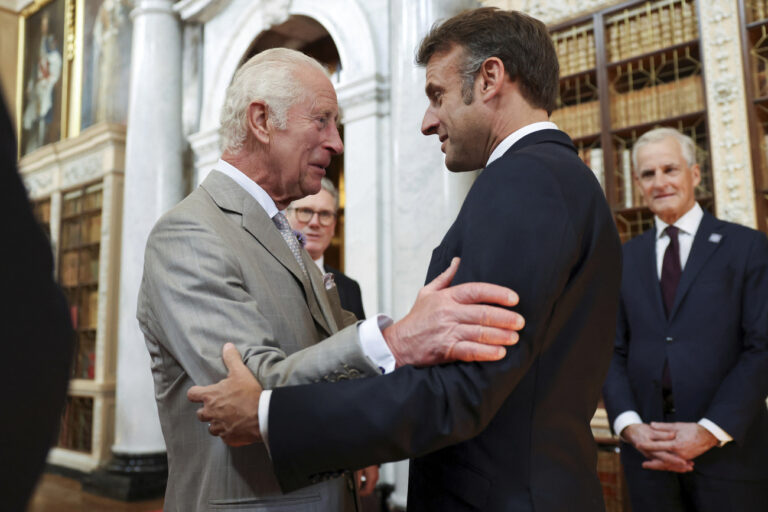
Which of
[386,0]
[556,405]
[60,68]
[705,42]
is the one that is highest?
[60,68]

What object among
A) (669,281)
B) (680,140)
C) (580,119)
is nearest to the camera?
(669,281)

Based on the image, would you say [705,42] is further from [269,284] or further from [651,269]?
[269,284]

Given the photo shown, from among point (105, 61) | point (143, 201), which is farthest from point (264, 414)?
point (105, 61)

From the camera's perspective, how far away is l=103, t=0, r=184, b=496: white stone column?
23.6ft

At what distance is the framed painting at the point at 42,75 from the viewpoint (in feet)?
33.7

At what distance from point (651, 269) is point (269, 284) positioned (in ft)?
7.25

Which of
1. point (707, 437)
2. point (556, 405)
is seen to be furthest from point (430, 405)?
point (707, 437)

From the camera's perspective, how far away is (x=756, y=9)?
13.0 feet

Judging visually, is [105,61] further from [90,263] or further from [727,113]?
[727,113]

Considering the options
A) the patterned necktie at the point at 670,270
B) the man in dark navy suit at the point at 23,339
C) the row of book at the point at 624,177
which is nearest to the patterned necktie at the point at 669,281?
the patterned necktie at the point at 670,270

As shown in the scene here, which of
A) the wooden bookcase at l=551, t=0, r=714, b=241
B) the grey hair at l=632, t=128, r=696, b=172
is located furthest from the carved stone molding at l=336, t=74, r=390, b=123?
the grey hair at l=632, t=128, r=696, b=172

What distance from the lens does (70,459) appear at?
853cm

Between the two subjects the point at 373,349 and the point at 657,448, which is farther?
the point at 657,448

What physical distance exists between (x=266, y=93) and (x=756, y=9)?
11.9 feet
